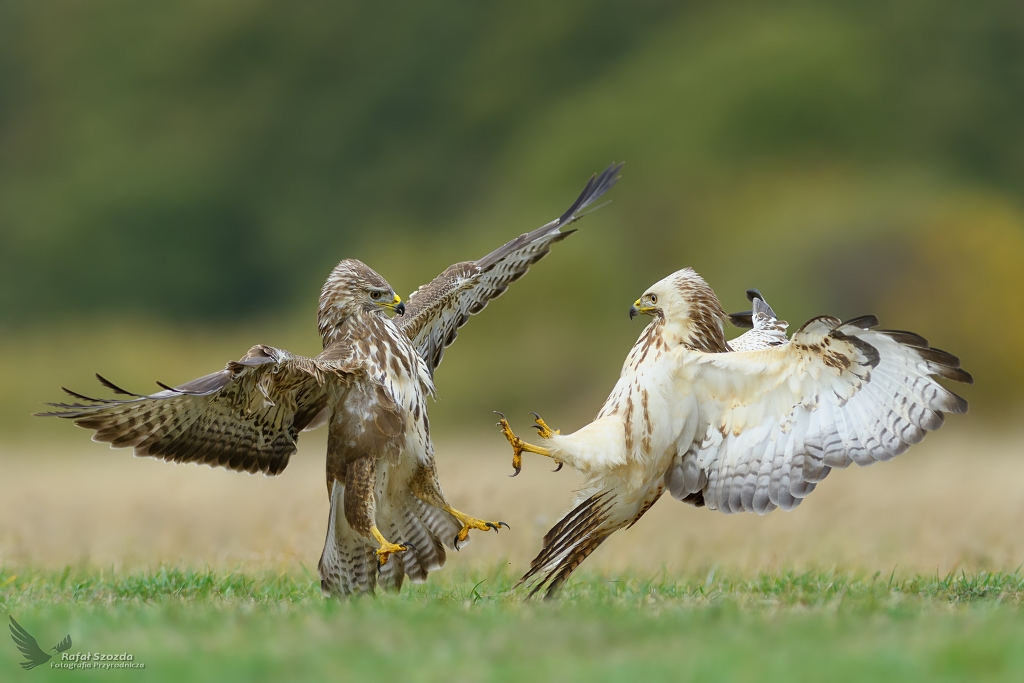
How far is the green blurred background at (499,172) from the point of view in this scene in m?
25.3

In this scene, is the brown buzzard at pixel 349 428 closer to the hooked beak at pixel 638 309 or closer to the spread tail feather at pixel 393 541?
the spread tail feather at pixel 393 541

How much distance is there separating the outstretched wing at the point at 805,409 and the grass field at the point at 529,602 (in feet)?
1.89

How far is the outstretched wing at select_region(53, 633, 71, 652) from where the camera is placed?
431 centimetres

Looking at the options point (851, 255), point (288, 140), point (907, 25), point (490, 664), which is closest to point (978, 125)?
point (907, 25)

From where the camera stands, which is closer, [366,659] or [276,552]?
[366,659]

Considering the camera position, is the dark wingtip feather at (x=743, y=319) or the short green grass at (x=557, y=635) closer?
the short green grass at (x=557, y=635)

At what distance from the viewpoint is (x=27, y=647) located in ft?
14.3

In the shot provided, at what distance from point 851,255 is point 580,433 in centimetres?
2082

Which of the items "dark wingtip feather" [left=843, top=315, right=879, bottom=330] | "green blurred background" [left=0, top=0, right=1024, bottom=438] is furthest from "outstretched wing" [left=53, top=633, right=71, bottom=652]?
"green blurred background" [left=0, top=0, right=1024, bottom=438]

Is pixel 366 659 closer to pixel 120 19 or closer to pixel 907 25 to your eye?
pixel 907 25

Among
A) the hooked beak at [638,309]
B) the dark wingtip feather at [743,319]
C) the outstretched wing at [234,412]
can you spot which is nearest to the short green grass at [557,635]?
the outstretched wing at [234,412]

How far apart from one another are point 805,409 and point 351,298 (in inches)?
94.9

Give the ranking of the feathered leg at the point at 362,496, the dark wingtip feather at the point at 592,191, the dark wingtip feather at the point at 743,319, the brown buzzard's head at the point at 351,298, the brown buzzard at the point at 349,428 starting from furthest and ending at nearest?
the dark wingtip feather at the point at 743,319 → the dark wingtip feather at the point at 592,191 → the brown buzzard's head at the point at 351,298 → the feathered leg at the point at 362,496 → the brown buzzard at the point at 349,428

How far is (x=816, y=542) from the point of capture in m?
9.02
